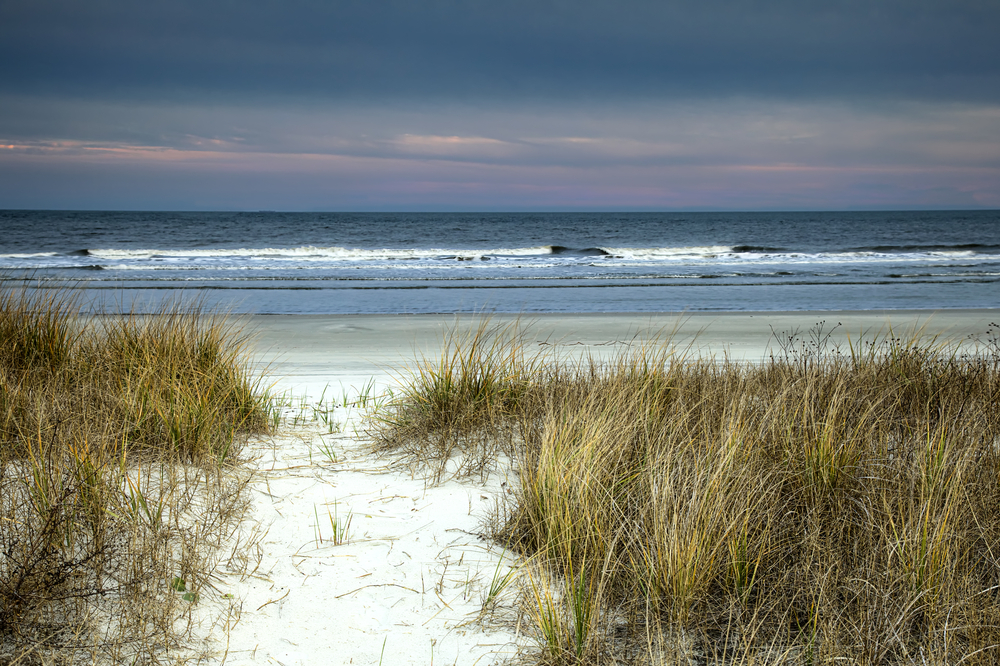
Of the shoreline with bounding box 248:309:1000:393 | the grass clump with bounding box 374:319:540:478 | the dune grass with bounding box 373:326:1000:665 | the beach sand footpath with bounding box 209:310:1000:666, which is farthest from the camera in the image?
the shoreline with bounding box 248:309:1000:393

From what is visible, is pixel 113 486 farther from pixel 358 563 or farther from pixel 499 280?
pixel 499 280

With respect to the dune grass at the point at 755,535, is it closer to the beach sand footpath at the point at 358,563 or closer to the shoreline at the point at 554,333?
the beach sand footpath at the point at 358,563

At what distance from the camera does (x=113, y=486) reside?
2.69 m

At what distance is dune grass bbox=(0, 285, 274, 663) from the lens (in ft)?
7.01

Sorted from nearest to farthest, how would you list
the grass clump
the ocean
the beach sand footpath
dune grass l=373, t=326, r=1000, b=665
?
dune grass l=373, t=326, r=1000, b=665 → the beach sand footpath → the grass clump → the ocean

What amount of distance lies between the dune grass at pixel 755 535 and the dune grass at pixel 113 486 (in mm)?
1234

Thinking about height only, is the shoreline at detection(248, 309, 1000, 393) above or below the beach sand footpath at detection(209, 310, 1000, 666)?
above

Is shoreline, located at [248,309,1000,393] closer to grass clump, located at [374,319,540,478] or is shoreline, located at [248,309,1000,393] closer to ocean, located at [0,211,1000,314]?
ocean, located at [0,211,1000,314]

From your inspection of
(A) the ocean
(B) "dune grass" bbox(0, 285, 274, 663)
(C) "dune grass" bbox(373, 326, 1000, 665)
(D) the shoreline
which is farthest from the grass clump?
(A) the ocean

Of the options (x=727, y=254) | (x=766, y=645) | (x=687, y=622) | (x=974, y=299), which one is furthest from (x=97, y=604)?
(x=727, y=254)

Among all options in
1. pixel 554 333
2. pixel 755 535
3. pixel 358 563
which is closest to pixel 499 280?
pixel 554 333

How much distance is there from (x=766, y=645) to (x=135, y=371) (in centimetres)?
405

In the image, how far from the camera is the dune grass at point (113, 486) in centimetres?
214

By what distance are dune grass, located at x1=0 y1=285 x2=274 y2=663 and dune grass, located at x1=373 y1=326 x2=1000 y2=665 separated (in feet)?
4.05
